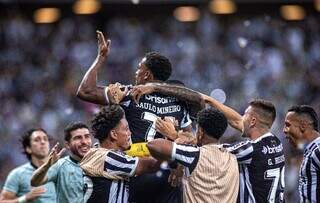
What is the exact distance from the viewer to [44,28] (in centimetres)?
2319

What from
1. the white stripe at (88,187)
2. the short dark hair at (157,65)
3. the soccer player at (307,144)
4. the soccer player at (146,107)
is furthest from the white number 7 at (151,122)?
the soccer player at (307,144)

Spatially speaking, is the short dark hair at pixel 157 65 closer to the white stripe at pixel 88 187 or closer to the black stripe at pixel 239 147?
the black stripe at pixel 239 147

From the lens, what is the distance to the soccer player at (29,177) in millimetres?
10266

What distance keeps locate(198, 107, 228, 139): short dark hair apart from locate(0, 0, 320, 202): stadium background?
29.9 feet

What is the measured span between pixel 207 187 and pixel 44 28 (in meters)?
16.1

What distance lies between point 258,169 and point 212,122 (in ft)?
2.38

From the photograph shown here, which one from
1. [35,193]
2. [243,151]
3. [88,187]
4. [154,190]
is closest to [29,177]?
[35,193]

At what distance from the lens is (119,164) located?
24.9 ft

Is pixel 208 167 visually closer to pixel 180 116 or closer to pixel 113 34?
pixel 180 116

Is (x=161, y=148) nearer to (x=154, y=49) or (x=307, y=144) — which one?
(x=307, y=144)

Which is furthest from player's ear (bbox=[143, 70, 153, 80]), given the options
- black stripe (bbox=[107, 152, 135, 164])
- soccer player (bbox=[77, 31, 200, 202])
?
black stripe (bbox=[107, 152, 135, 164])

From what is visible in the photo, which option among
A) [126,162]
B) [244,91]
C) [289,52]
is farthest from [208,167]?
[289,52]

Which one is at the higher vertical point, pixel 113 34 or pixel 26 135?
pixel 113 34

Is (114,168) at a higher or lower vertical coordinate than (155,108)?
lower
